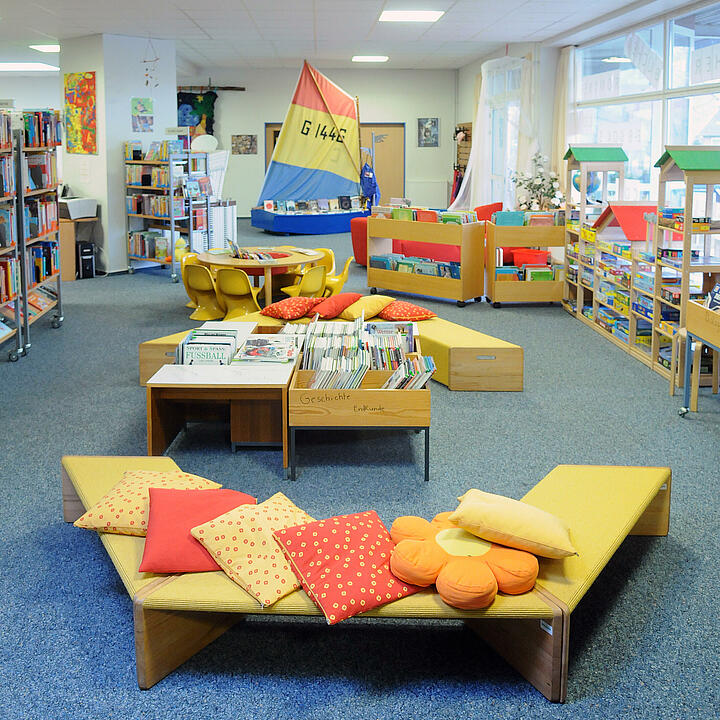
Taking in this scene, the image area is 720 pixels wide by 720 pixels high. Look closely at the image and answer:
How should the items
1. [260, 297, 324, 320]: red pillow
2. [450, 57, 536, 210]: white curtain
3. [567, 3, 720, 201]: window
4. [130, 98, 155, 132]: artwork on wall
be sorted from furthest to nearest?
1. [450, 57, 536, 210]: white curtain
2. [130, 98, 155, 132]: artwork on wall
3. [567, 3, 720, 201]: window
4. [260, 297, 324, 320]: red pillow

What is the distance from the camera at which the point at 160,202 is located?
10195mm

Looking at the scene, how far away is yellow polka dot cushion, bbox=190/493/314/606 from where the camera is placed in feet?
8.46

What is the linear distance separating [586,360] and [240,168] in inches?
492

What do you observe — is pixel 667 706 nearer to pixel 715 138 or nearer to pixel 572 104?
pixel 715 138

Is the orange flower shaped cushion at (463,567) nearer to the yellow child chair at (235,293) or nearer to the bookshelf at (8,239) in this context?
the bookshelf at (8,239)

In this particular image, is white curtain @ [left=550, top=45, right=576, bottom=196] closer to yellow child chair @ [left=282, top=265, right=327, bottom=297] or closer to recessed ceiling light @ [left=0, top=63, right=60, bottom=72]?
yellow child chair @ [left=282, top=265, right=327, bottom=297]

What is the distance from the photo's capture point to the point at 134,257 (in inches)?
421

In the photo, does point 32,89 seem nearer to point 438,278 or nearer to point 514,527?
point 438,278

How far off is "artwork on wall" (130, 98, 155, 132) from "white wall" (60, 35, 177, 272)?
0.06m

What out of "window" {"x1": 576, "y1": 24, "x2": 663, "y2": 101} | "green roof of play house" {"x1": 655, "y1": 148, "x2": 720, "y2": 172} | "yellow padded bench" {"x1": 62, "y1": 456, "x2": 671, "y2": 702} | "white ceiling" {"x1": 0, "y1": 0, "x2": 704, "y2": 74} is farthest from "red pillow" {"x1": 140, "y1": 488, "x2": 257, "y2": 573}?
"window" {"x1": 576, "y1": 24, "x2": 663, "y2": 101}

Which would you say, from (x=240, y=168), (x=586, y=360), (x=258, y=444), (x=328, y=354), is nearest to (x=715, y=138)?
(x=586, y=360)

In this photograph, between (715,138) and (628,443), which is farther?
(715,138)

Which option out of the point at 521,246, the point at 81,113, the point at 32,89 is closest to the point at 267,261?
the point at 521,246

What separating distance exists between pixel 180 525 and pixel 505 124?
1091 cm
